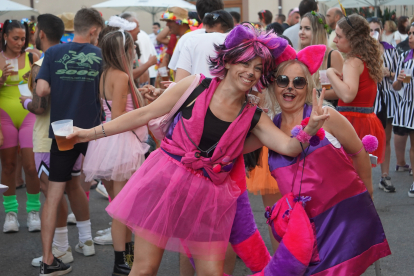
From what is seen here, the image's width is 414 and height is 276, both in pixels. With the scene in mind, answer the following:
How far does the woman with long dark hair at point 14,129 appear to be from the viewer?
Answer: 16.9 ft

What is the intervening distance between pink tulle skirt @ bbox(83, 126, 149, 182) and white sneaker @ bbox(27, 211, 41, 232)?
1.50 meters

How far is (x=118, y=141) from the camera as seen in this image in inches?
161

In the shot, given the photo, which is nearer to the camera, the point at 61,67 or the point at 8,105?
the point at 61,67

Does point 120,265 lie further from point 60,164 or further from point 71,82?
point 71,82

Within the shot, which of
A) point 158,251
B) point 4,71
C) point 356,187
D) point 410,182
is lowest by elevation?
point 410,182

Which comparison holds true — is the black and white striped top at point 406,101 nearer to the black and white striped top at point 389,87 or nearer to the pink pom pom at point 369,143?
the black and white striped top at point 389,87

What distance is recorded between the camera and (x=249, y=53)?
8.72ft

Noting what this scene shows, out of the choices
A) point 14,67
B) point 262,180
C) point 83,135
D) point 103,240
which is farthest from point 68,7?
point 83,135

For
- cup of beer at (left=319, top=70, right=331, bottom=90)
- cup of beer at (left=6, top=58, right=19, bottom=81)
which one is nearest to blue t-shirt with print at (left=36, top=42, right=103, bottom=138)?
cup of beer at (left=6, top=58, right=19, bottom=81)

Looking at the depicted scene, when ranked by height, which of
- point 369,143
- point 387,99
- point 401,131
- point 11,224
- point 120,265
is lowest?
point 11,224

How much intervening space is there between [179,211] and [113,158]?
1.47 m

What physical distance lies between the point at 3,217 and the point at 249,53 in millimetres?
4338

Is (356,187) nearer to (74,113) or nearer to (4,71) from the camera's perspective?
(74,113)

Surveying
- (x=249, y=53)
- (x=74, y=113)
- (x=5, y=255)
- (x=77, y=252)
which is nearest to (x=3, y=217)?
(x=5, y=255)
